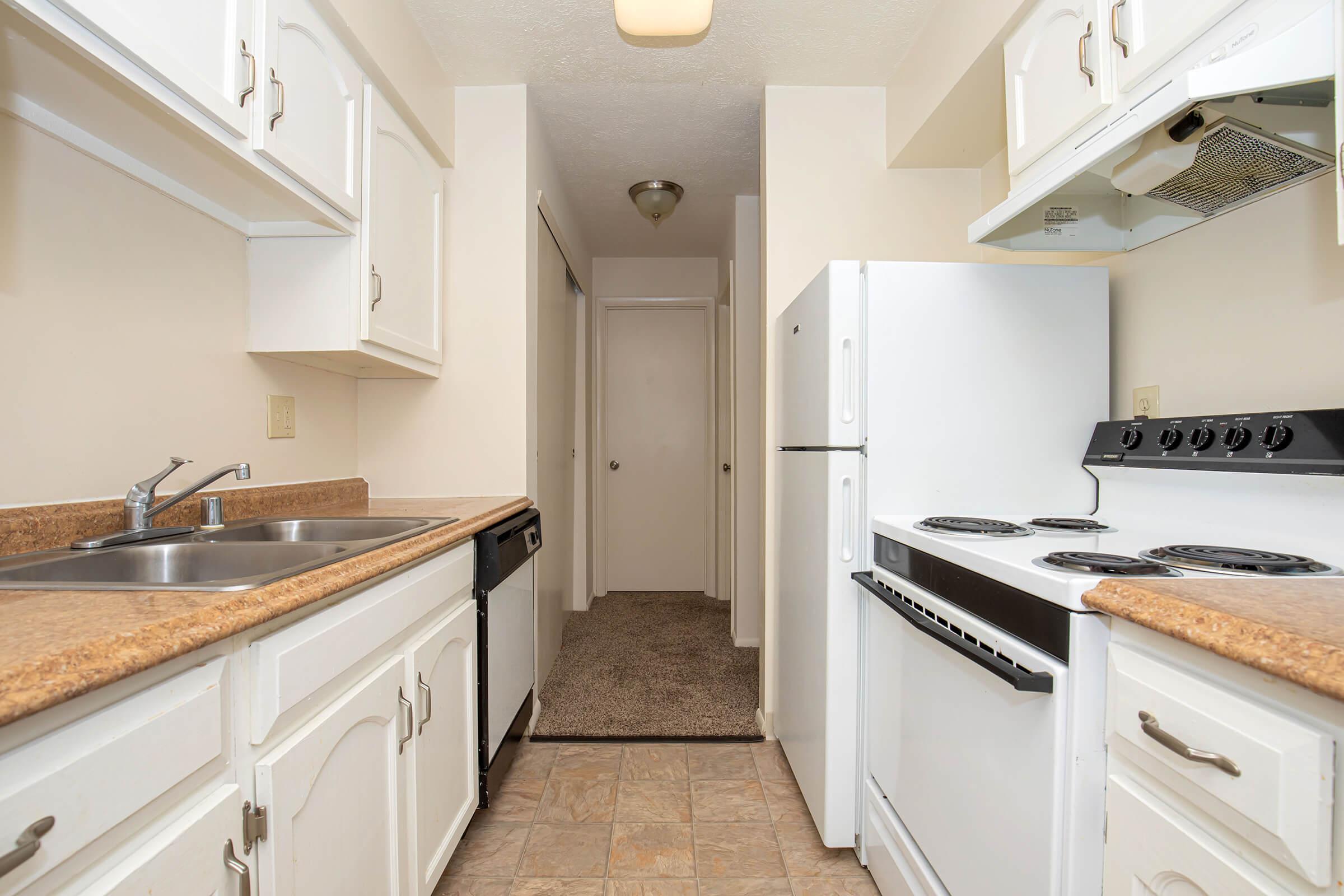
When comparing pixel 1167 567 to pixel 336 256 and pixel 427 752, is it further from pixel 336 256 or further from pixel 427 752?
pixel 336 256

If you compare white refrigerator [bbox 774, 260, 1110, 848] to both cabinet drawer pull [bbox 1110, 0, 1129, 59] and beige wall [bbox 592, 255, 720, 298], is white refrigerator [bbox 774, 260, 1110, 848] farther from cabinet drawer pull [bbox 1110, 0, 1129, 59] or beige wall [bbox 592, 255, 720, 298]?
beige wall [bbox 592, 255, 720, 298]

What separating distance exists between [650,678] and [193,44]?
2582 millimetres

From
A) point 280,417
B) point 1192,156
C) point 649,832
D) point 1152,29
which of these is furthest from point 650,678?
point 1152,29

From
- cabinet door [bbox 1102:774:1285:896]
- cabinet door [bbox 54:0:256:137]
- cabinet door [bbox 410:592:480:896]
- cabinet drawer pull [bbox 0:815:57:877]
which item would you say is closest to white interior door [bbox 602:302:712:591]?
cabinet door [bbox 410:592:480:896]

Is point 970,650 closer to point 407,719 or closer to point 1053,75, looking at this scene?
point 407,719

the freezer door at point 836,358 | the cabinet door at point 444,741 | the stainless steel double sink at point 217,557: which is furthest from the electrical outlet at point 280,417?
the freezer door at point 836,358

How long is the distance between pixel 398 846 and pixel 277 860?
0.43 m

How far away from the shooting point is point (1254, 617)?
0.62 m

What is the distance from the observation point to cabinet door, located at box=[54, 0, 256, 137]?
0.86m

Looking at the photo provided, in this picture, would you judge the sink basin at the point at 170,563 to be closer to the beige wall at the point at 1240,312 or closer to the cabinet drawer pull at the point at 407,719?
the cabinet drawer pull at the point at 407,719

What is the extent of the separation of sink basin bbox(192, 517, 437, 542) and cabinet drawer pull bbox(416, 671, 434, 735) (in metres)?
0.34

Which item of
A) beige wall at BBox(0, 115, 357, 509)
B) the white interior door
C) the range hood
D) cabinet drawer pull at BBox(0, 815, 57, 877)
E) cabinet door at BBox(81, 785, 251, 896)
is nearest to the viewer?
cabinet drawer pull at BBox(0, 815, 57, 877)

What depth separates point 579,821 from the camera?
1.79 meters

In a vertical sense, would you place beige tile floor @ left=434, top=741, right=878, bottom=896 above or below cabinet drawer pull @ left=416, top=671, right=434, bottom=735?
below
